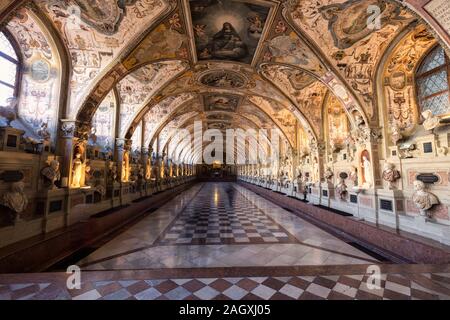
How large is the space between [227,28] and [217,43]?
923 mm

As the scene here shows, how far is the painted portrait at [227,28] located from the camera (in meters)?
5.52

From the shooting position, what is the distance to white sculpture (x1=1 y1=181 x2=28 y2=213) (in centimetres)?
419

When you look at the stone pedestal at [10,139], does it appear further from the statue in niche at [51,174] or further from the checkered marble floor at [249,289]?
the checkered marble floor at [249,289]

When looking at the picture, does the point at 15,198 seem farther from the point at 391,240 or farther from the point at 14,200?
the point at 391,240

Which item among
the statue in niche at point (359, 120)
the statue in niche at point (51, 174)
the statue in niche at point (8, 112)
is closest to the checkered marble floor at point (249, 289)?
the statue in niche at point (51, 174)

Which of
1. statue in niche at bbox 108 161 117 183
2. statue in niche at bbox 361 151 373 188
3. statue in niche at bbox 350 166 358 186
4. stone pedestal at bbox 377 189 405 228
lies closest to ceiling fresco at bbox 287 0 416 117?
statue in niche at bbox 361 151 373 188

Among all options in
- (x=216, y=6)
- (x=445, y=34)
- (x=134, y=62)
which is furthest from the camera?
(x=134, y=62)

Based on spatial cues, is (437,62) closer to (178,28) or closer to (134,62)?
(178,28)

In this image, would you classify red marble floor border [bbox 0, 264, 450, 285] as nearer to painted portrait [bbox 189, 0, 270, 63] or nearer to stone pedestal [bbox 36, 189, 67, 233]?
stone pedestal [bbox 36, 189, 67, 233]

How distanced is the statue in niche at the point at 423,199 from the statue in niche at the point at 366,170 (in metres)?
1.75

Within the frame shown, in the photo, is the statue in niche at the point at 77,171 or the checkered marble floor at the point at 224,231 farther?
the statue in niche at the point at 77,171

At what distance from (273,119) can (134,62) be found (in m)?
10.1

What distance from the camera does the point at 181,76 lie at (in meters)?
9.46
